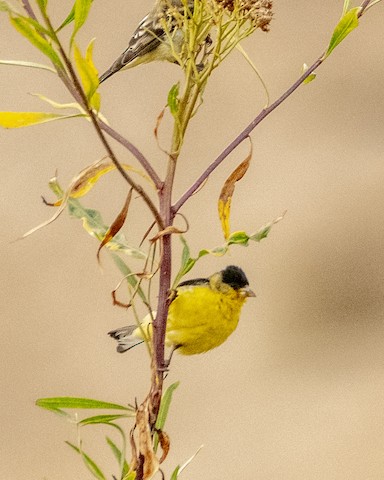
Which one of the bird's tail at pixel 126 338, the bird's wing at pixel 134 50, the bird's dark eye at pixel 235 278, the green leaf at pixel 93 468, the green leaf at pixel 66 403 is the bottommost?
the bird's dark eye at pixel 235 278

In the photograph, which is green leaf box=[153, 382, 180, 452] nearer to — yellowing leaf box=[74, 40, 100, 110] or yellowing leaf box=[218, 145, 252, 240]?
yellowing leaf box=[218, 145, 252, 240]

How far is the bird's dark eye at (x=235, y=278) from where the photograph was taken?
2273mm

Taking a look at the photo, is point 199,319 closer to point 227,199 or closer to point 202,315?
point 202,315

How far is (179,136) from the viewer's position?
0.83 meters

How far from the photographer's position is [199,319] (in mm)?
2035

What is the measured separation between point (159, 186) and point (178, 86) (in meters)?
0.12

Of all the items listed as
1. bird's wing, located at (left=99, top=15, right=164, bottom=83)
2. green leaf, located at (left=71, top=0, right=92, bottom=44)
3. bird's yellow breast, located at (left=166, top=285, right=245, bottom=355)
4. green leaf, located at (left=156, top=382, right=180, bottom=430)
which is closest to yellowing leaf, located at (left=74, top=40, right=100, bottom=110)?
green leaf, located at (left=71, top=0, right=92, bottom=44)

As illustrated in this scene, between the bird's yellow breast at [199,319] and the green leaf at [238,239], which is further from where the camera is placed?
the bird's yellow breast at [199,319]

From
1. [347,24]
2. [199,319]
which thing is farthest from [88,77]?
[199,319]

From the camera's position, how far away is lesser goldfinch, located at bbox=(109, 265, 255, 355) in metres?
1.92

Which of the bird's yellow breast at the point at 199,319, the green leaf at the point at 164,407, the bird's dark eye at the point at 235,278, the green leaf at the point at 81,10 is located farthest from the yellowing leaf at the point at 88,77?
the bird's dark eye at the point at 235,278

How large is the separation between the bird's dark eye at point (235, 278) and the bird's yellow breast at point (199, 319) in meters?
0.08

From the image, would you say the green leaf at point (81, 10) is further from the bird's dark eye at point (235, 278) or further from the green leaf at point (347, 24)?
the bird's dark eye at point (235, 278)

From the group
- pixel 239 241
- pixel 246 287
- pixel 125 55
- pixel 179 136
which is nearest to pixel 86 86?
pixel 179 136
